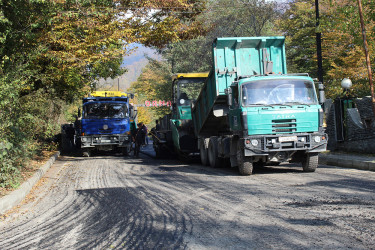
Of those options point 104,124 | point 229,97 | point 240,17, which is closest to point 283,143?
point 229,97

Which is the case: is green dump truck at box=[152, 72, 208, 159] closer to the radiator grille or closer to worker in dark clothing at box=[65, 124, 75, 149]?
the radiator grille

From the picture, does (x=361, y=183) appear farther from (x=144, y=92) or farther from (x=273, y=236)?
(x=144, y=92)

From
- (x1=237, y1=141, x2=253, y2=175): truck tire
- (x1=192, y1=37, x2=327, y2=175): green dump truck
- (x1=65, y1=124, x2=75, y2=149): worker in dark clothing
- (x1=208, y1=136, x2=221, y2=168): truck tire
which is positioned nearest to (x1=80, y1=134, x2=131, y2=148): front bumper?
(x1=65, y1=124, x2=75, y2=149): worker in dark clothing

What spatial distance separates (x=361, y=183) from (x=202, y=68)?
1176 inches

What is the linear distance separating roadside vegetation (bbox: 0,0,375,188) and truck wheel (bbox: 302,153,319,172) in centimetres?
526

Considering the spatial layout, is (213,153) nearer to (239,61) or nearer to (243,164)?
(243,164)

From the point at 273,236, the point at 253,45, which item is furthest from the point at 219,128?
the point at 273,236

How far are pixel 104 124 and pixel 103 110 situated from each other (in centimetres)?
78

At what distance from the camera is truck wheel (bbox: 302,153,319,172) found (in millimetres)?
11211

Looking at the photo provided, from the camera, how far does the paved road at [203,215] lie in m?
4.96

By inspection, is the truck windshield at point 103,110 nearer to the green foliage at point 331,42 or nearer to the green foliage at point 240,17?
the green foliage at point 240,17

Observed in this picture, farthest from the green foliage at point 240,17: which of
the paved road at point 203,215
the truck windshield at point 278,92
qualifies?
the paved road at point 203,215

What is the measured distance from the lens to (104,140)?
2117cm

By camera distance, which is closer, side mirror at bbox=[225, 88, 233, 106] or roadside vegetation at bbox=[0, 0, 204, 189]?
roadside vegetation at bbox=[0, 0, 204, 189]
